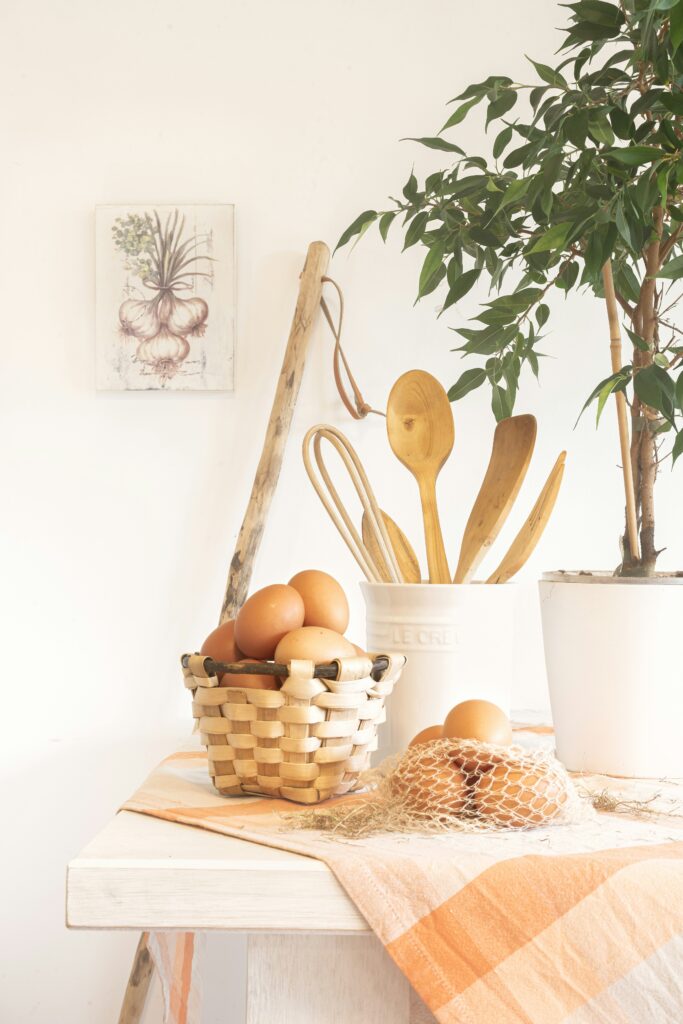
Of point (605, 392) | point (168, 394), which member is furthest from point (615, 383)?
point (168, 394)

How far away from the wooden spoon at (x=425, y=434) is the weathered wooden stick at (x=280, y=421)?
12.1 inches

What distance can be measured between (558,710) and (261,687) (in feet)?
1.00

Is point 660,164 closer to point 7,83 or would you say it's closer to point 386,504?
point 386,504

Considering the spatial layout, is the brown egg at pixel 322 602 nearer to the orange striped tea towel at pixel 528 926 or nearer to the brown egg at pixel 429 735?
the brown egg at pixel 429 735

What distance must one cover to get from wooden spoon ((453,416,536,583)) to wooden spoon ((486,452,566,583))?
0.03 meters

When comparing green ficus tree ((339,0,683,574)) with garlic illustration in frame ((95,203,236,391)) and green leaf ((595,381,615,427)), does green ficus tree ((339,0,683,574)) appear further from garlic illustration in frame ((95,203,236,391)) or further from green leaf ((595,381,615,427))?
garlic illustration in frame ((95,203,236,391))

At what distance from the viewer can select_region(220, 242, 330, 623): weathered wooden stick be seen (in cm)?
123

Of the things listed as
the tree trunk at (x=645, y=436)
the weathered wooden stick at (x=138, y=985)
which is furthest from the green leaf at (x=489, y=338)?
the weathered wooden stick at (x=138, y=985)

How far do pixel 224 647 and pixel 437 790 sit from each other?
0.21 m

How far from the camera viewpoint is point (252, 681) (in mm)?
732

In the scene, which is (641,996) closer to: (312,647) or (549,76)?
→ (312,647)

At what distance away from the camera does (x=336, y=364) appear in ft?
4.13

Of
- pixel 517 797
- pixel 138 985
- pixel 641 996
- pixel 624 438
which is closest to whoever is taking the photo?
pixel 641 996

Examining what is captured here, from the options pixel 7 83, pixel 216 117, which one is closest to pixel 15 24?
pixel 7 83
